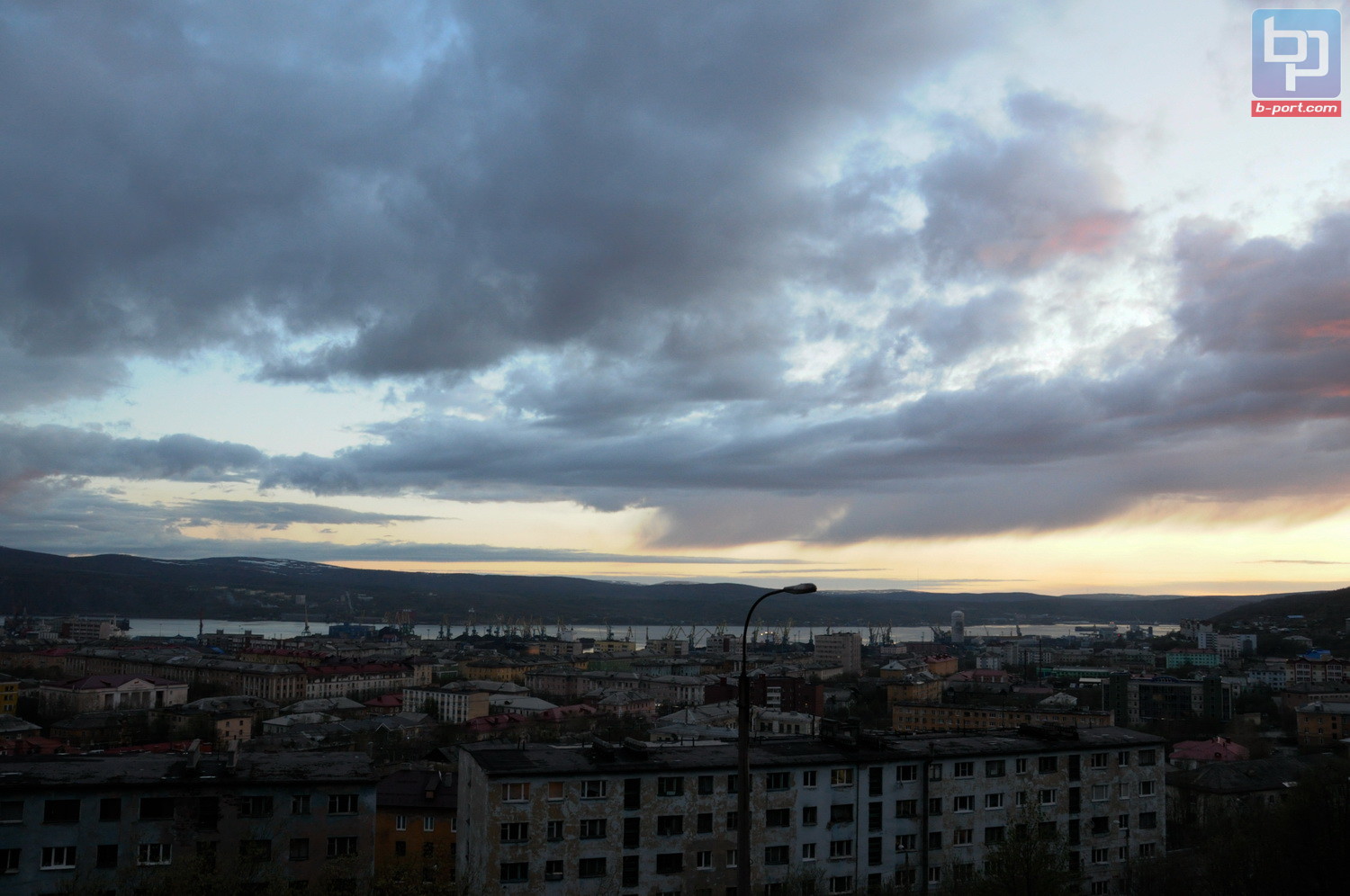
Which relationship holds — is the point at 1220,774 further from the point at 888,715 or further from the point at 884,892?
the point at 888,715

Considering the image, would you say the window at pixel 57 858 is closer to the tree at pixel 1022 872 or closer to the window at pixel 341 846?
the window at pixel 341 846

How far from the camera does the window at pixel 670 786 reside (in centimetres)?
1828

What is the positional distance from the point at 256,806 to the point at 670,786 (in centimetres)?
761

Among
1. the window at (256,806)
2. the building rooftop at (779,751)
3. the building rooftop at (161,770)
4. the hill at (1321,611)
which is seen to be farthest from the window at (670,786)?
the hill at (1321,611)

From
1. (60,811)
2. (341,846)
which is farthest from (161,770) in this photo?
(341,846)

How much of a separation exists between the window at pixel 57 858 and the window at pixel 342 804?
4206 mm

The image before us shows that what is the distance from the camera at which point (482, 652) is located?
513 feet

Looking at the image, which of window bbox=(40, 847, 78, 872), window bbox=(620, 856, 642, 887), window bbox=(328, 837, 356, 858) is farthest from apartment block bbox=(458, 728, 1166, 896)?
window bbox=(40, 847, 78, 872)

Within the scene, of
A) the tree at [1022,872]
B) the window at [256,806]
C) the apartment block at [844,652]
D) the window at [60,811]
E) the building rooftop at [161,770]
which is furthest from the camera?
the apartment block at [844,652]

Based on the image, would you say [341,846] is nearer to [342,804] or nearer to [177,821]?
[342,804]

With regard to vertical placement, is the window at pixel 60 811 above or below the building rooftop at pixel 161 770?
below

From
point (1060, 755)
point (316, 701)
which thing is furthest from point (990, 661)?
point (1060, 755)

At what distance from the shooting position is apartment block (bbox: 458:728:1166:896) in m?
17.5

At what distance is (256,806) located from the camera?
58.5 feet
